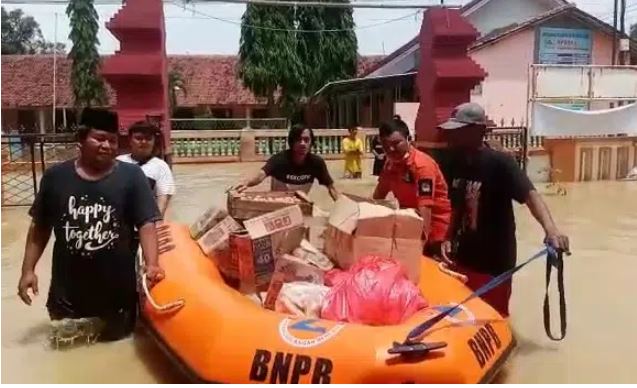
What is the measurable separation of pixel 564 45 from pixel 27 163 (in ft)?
57.0

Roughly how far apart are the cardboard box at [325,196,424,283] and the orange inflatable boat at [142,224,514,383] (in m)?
0.26

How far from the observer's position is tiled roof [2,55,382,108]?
31.6 meters

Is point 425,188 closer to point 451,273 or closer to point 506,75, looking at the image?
point 451,273

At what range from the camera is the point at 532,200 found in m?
4.07

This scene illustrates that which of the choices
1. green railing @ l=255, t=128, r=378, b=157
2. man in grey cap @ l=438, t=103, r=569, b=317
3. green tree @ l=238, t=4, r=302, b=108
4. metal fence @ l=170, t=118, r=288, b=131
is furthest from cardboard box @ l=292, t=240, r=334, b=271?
green tree @ l=238, t=4, r=302, b=108

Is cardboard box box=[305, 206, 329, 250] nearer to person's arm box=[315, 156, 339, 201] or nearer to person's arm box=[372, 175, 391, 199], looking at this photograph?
→ person's arm box=[372, 175, 391, 199]

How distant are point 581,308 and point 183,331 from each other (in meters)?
3.35

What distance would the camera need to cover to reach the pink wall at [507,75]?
949 inches

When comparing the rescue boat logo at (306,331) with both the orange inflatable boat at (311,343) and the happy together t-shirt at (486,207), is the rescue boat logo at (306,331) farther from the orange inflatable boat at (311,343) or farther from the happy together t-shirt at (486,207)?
the happy together t-shirt at (486,207)

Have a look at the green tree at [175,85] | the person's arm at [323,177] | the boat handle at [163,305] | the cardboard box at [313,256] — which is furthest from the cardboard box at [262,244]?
the green tree at [175,85]

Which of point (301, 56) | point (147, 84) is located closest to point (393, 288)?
point (147, 84)

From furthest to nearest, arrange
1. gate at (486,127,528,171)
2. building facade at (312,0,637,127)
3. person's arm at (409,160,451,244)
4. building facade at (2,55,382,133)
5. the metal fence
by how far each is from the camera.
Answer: building facade at (2,55,382,133), the metal fence, building facade at (312,0,637,127), gate at (486,127,528,171), person's arm at (409,160,451,244)

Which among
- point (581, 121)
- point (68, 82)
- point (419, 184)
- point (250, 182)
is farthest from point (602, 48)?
point (419, 184)

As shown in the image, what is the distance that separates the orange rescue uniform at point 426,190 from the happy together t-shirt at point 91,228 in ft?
5.10
